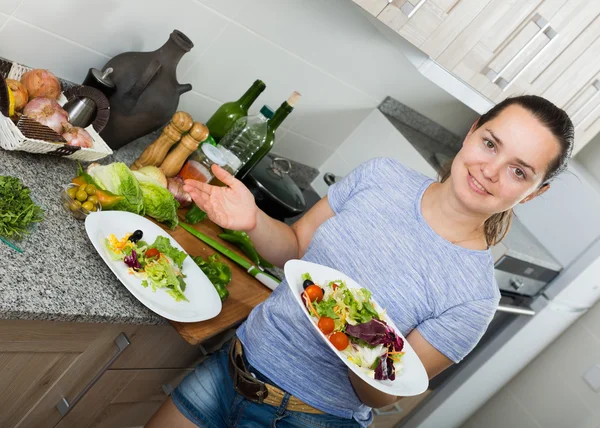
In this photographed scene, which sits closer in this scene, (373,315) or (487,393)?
(373,315)

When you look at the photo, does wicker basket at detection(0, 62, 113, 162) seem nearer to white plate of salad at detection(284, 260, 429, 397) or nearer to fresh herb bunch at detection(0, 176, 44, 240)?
fresh herb bunch at detection(0, 176, 44, 240)

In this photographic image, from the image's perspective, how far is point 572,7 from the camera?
175 cm

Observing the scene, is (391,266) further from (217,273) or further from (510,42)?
(510,42)

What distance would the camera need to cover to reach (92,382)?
4.50ft

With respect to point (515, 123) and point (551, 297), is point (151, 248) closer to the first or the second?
point (515, 123)

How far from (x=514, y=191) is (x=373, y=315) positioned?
0.38 meters

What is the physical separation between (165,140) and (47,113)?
1.10 ft

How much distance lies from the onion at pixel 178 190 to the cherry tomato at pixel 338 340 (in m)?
0.71

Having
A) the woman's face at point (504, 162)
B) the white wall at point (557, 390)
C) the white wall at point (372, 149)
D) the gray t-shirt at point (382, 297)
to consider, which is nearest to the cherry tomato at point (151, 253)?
the gray t-shirt at point (382, 297)

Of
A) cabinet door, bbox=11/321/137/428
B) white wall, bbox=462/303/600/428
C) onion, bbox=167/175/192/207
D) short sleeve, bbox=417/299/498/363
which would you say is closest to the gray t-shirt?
short sleeve, bbox=417/299/498/363

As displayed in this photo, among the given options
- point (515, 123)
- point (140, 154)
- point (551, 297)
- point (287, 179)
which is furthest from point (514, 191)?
point (551, 297)

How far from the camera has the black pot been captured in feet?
6.14

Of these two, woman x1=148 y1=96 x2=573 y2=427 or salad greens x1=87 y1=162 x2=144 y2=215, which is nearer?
woman x1=148 y1=96 x2=573 y2=427

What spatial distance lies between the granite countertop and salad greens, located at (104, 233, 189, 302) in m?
0.04
